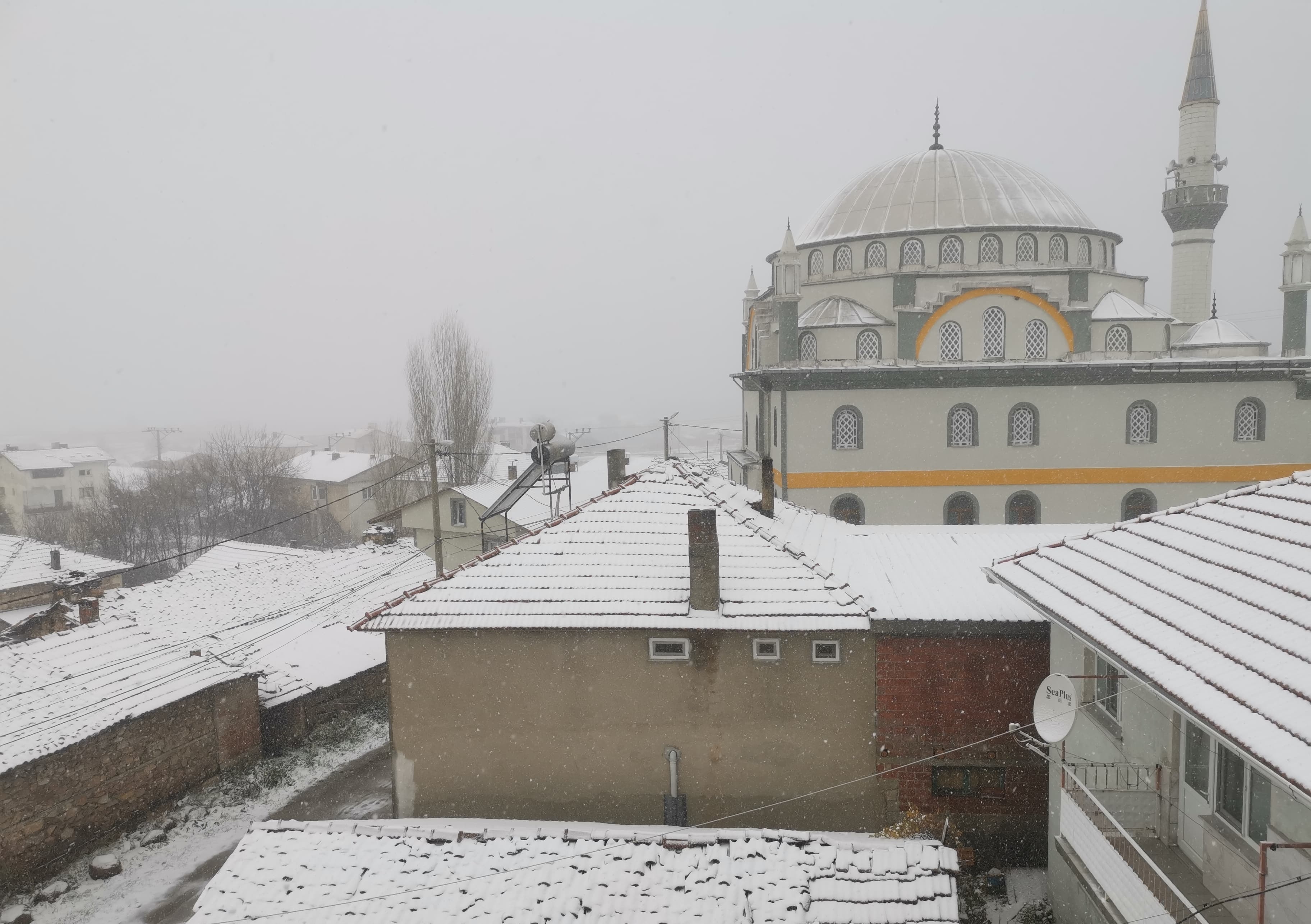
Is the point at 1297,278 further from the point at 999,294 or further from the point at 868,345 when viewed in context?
the point at 868,345

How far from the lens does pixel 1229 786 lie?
20.1 ft

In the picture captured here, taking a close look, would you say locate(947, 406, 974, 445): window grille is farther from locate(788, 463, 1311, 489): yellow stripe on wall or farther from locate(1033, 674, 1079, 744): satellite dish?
locate(1033, 674, 1079, 744): satellite dish

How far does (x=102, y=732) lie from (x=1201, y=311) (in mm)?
33697

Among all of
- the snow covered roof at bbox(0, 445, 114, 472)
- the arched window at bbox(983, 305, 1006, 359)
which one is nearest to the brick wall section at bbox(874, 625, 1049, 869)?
the arched window at bbox(983, 305, 1006, 359)

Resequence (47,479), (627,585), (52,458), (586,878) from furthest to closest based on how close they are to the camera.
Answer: (52,458), (47,479), (627,585), (586,878)

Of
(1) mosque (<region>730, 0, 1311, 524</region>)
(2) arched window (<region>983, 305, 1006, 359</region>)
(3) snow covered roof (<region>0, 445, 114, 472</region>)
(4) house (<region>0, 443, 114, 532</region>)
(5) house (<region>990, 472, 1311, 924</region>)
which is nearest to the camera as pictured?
(5) house (<region>990, 472, 1311, 924</region>)

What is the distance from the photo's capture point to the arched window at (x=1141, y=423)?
22125 millimetres

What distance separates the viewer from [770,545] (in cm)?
1077

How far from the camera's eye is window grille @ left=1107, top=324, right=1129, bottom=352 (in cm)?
2408

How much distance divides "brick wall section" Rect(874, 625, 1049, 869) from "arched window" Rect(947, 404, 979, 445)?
13455 mm

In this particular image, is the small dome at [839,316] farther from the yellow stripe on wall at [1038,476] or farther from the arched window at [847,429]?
the yellow stripe on wall at [1038,476]

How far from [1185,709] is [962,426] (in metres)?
17.9

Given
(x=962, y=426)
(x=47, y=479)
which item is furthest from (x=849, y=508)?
(x=47, y=479)

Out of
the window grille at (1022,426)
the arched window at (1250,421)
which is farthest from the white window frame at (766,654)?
the arched window at (1250,421)
